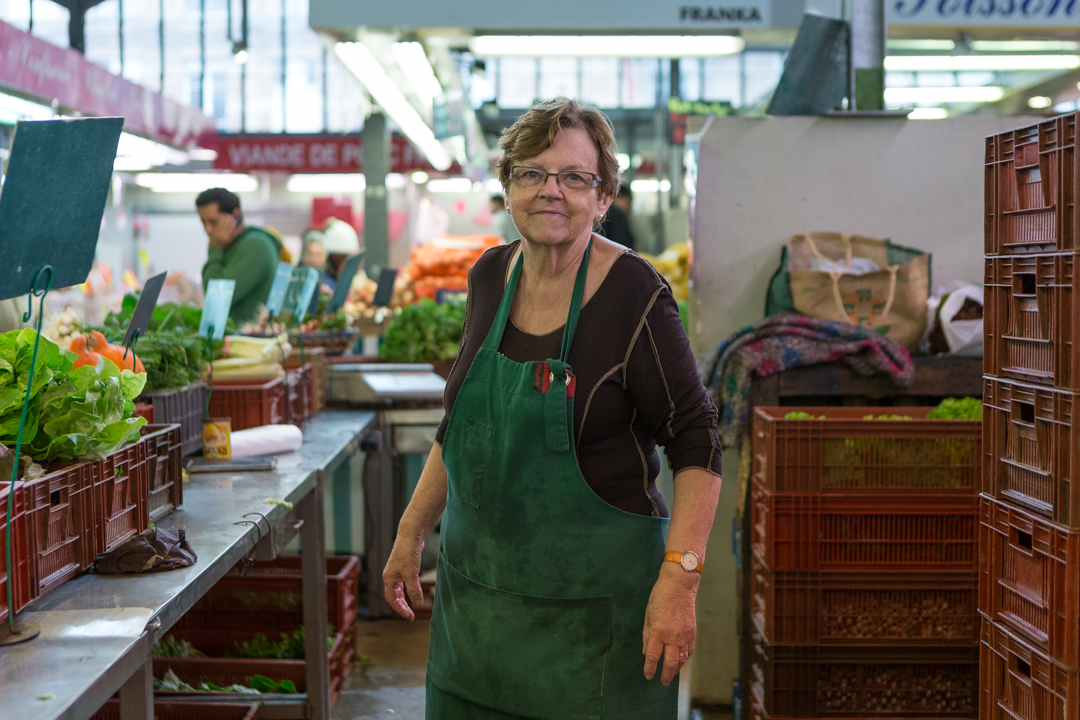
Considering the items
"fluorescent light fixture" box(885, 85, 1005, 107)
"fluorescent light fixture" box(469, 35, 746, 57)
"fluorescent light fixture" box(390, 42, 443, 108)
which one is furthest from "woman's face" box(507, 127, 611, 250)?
"fluorescent light fixture" box(885, 85, 1005, 107)

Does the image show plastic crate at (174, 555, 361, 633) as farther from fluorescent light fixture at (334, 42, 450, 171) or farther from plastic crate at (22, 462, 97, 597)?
fluorescent light fixture at (334, 42, 450, 171)

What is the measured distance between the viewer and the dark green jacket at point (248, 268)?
211 inches

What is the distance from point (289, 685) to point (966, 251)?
2930 millimetres

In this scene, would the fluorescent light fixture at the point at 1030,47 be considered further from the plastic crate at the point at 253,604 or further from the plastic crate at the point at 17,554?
the plastic crate at the point at 17,554

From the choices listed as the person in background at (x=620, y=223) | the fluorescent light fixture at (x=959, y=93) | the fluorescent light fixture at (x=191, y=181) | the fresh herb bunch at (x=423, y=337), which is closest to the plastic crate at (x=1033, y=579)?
the fresh herb bunch at (x=423, y=337)

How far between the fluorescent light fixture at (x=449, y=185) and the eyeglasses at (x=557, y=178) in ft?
51.1

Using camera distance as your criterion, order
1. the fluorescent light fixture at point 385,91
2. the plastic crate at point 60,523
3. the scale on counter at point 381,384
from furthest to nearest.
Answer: the fluorescent light fixture at point 385,91, the scale on counter at point 381,384, the plastic crate at point 60,523

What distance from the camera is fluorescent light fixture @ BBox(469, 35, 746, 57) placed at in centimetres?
491

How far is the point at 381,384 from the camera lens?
4465 mm

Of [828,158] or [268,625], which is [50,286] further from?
[828,158]

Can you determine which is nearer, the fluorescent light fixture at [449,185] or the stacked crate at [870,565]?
the stacked crate at [870,565]

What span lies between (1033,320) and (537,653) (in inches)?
43.3

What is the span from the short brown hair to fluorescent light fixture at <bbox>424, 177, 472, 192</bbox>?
15.5 m

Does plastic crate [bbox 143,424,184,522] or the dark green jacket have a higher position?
the dark green jacket
